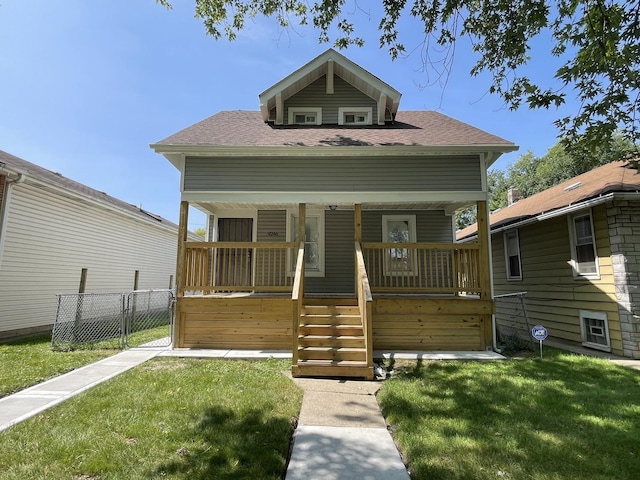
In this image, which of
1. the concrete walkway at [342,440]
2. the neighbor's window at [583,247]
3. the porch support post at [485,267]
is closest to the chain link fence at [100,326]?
the concrete walkway at [342,440]

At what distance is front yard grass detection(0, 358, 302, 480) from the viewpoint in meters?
2.70

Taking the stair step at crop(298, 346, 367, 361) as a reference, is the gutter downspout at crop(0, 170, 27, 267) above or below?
above

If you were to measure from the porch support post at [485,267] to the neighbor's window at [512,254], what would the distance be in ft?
13.2

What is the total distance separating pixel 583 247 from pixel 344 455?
8115 millimetres

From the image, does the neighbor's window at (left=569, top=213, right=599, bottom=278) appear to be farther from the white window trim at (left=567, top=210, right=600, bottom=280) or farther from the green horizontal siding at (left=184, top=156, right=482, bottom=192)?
the green horizontal siding at (left=184, top=156, right=482, bottom=192)

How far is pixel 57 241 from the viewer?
10.1 metres

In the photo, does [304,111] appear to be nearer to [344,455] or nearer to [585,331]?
Answer: [344,455]

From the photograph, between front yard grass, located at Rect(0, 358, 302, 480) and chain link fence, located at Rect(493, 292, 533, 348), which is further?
chain link fence, located at Rect(493, 292, 533, 348)

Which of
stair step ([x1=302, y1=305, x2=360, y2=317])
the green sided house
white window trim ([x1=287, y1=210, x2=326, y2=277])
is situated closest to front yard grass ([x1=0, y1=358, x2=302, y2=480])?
the green sided house

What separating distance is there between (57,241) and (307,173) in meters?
8.26

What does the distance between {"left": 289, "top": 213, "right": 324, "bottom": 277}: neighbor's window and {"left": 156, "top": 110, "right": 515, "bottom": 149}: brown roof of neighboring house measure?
2387mm

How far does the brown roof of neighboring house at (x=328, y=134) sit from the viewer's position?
7789mm

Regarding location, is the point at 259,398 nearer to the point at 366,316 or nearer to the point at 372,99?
the point at 366,316

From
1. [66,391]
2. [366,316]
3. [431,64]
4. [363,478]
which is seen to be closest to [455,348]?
[366,316]
